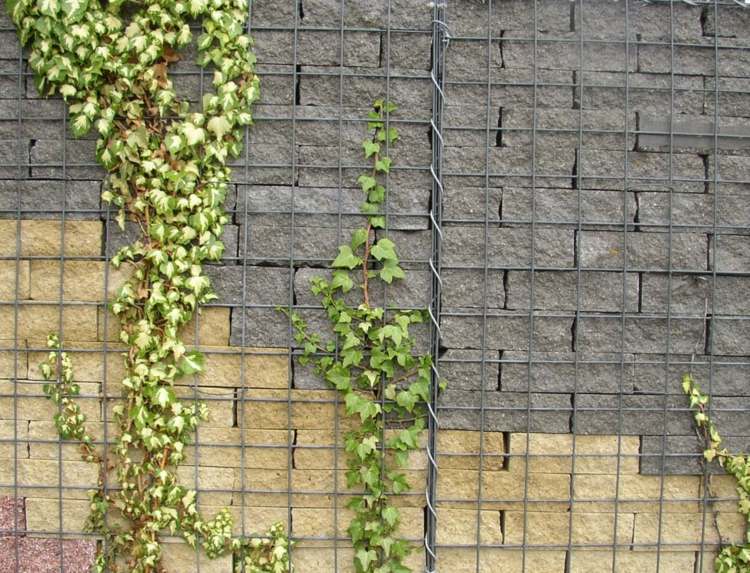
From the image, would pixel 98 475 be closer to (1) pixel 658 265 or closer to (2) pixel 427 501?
(2) pixel 427 501

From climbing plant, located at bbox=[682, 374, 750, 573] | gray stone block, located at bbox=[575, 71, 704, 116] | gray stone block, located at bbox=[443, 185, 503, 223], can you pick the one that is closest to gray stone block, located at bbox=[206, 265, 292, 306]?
gray stone block, located at bbox=[443, 185, 503, 223]

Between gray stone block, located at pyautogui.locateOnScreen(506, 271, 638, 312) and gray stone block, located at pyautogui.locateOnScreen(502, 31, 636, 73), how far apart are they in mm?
788

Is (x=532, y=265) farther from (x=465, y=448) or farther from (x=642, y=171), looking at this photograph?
(x=465, y=448)

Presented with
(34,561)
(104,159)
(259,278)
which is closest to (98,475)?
(34,561)

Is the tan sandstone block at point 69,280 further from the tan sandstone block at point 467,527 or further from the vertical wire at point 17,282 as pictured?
the tan sandstone block at point 467,527

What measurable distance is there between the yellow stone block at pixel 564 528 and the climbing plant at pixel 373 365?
43 centimetres

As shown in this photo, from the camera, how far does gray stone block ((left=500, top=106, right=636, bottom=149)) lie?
2568 mm

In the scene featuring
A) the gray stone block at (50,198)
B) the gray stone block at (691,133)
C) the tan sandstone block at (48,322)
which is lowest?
the tan sandstone block at (48,322)

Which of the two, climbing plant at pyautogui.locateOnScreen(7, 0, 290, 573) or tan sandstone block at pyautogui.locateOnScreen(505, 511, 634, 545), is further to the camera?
tan sandstone block at pyautogui.locateOnScreen(505, 511, 634, 545)

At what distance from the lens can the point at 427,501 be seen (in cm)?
257

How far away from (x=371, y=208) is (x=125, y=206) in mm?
923

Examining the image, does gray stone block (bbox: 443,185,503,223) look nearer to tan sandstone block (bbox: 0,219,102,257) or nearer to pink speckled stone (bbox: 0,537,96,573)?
tan sandstone block (bbox: 0,219,102,257)

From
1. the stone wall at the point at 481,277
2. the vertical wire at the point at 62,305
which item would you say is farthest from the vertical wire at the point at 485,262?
the vertical wire at the point at 62,305

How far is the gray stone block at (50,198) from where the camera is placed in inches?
101
